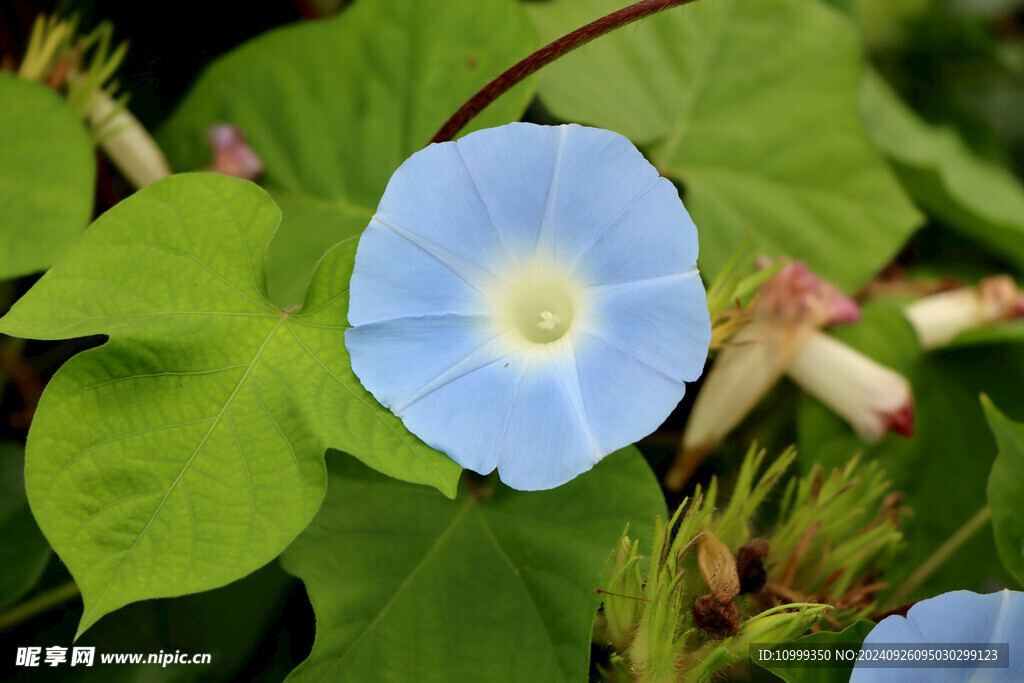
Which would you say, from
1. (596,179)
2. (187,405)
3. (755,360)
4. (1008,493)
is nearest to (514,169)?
(596,179)

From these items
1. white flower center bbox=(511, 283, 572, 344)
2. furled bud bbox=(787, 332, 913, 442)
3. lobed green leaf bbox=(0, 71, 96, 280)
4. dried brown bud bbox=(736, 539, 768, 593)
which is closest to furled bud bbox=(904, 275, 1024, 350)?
furled bud bbox=(787, 332, 913, 442)

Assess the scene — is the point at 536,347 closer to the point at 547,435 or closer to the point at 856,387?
the point at 547,435

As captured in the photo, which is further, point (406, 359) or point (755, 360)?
point (755, 360)

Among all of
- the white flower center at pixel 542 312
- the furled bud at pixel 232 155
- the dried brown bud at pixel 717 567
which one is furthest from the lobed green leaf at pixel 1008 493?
the furled bud at pixel 232 155

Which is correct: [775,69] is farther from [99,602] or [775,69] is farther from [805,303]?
[99,602]

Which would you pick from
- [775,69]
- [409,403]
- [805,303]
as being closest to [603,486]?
[409,403]

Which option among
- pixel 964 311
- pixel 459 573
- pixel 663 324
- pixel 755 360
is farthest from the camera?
pixel 964 311

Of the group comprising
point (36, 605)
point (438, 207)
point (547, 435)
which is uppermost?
point (438, 207)

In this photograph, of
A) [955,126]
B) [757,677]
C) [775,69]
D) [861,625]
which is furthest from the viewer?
[955,126]
